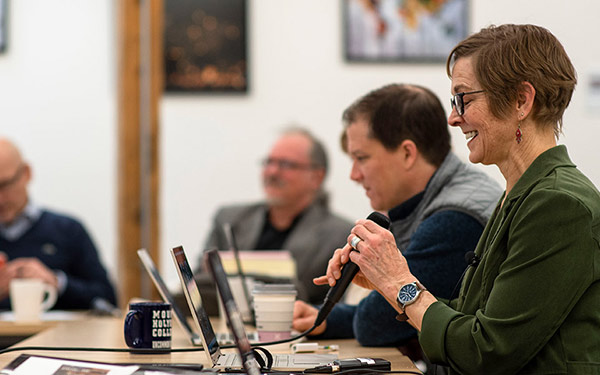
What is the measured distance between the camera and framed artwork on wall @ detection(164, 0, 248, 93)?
4348 mm

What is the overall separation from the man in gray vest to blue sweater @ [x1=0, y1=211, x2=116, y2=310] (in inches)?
71.8

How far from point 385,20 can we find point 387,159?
2154 mm

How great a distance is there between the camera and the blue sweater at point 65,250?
3711 mm

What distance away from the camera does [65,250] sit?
12.5 ft

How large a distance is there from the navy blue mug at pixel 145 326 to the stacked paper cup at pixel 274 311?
27cm

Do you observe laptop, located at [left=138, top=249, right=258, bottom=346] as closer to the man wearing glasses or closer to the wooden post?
the man wearing glasses

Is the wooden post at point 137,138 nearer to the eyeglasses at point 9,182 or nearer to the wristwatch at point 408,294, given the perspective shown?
the eyeglasses at point 9,182

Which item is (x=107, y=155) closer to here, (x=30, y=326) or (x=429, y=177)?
(x=30, y=326)

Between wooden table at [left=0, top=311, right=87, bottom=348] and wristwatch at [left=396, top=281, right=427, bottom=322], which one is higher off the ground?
wristwatch at [left=396, top=281, right=427, bottom=322]

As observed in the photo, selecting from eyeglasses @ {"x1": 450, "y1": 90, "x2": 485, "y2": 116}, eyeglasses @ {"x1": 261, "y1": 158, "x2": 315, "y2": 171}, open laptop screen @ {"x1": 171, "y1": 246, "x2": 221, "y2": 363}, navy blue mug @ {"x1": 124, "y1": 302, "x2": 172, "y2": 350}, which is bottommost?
navy blue mug @ {"x1": 124, "y1": 302, "x2": 172, "y2": 350}

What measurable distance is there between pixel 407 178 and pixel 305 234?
1584 mm

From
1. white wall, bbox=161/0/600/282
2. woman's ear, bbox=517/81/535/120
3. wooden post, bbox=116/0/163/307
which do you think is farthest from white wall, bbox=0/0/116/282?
woman's ear, bbox=517/81/535/120

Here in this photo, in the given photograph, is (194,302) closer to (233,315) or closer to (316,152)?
(233,315)

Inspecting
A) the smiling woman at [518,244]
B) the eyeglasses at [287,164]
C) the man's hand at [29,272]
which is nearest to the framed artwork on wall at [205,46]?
the eyeglasses at [287,164]
